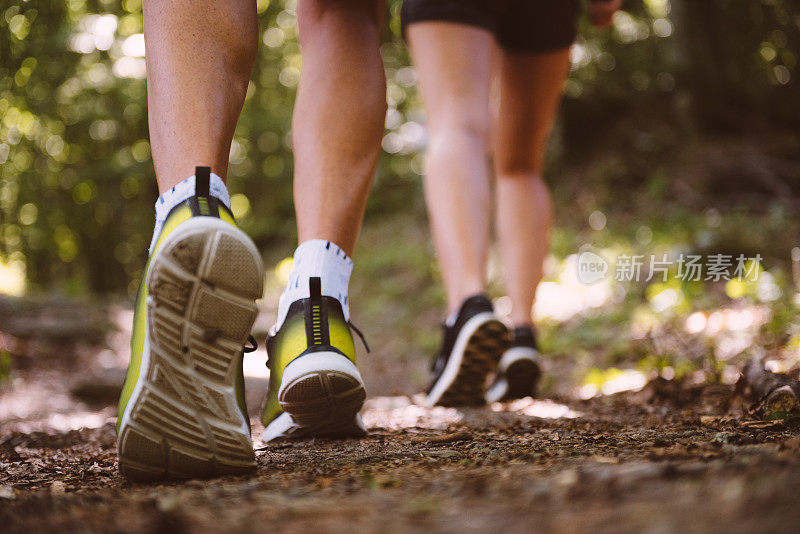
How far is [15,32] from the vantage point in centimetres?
265

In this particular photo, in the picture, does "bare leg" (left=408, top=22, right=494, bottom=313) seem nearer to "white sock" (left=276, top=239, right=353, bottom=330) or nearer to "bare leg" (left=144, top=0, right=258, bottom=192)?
"white sock" (left=276, top=239, right=353, bottom=330)

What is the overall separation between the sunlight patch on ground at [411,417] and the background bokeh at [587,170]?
0.99 m

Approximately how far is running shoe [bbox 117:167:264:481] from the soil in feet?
0.15

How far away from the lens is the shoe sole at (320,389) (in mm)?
1193

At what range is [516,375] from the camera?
2199mm

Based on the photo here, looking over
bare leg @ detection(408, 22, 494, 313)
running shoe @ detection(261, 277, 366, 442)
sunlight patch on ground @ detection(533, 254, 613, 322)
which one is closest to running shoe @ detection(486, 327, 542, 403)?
bare leg @ detection(408, 22, 494, 313)

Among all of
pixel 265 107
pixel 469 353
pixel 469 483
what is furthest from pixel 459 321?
pixel 265 107

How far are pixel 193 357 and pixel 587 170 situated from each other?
19.5ft

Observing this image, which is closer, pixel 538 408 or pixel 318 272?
pixel 318 272

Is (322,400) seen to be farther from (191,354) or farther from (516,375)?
(516,375)

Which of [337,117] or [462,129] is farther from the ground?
[462,129]

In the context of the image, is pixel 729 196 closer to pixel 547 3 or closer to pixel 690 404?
pixel 547 3

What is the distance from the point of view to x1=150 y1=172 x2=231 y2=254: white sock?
1066 millimetres

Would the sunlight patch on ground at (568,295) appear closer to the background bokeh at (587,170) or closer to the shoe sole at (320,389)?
the background bokeh at (587,170)
